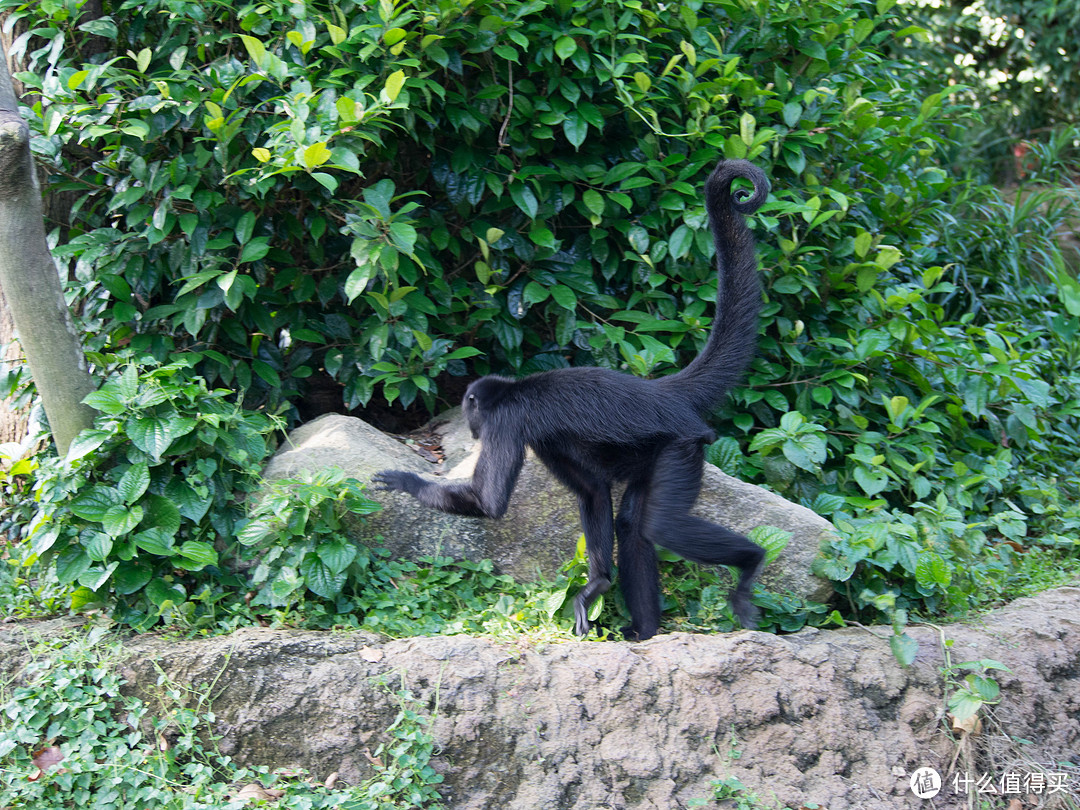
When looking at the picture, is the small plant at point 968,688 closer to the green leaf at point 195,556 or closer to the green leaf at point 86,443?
the green leaf at point 195,556

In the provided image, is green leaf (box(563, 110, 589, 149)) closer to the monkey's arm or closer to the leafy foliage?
the monkey's arm

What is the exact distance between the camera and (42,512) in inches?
149

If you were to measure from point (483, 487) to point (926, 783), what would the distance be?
221cm

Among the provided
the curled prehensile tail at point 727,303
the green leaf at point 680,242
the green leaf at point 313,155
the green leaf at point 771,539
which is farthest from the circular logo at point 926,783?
the green leaf at point 313,155

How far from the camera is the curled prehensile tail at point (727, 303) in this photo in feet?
14.1

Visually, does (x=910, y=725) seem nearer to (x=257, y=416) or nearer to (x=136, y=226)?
(x=257, y=416)

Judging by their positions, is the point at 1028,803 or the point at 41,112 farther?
the point at 41,112

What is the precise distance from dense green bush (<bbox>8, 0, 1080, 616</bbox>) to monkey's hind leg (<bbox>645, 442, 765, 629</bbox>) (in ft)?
1.58

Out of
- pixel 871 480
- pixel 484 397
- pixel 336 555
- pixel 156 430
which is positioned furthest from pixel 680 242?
pixel 156 430

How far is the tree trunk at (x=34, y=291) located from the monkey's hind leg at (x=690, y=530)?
2.58 meters

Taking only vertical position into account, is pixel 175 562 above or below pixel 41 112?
below

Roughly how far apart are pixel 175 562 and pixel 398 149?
106 inches

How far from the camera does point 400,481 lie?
165 inches

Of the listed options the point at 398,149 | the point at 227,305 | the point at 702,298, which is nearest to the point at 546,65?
the point at 398,149
